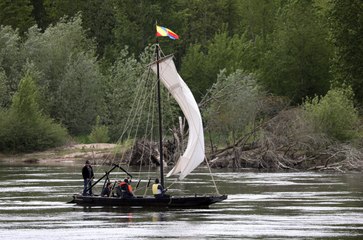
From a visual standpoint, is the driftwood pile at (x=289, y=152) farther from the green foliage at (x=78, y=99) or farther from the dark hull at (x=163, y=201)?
the dark hull at (x=163, y=201)

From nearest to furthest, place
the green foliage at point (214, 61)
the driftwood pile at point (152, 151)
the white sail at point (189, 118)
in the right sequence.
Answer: the white sail at point (189, 118) < the driftwood pile at point (152, 151) < the green foliage at point (214, 61)

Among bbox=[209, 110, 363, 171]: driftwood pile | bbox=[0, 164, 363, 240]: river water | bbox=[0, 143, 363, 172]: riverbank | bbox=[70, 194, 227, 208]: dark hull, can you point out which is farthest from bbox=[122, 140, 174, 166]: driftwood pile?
bbox=[70, 194, 227, 208]: dark hull

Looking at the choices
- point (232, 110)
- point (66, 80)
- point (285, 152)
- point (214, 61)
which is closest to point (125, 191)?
point (285, 152)

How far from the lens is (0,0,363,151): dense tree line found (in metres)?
90.8

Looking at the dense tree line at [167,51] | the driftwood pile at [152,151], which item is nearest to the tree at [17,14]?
the dense tree line at [167,51]

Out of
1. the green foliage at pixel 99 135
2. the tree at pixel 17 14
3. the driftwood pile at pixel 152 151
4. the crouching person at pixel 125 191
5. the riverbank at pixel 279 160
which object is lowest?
the crouching person at pixel 125 191

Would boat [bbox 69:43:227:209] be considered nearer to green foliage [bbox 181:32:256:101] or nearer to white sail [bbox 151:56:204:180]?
white sail [bbox 151:56:204:180]

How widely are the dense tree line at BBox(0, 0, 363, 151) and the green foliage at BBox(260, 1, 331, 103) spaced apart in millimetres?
98

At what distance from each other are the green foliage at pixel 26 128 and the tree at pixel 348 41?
2566 centimetres

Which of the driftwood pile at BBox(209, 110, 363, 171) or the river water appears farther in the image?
the driftwood pile at BBox(209, 110, 363, 171)

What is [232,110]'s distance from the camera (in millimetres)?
89812

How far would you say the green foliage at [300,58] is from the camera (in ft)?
356

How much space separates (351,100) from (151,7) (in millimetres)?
49069

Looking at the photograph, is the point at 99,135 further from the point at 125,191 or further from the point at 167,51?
the point at 125,191
